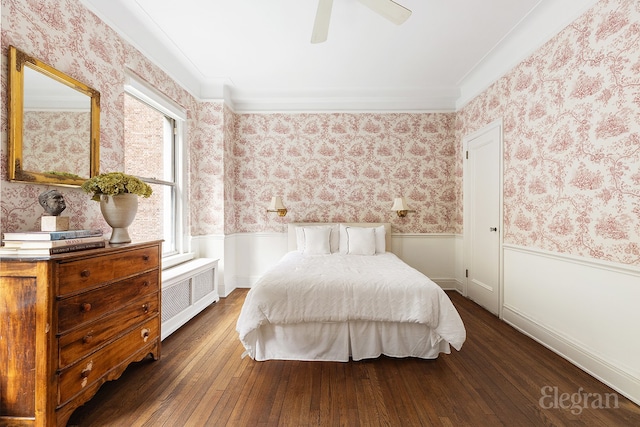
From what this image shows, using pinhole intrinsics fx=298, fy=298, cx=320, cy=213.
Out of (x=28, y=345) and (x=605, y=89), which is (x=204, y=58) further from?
(x=605, y=89)

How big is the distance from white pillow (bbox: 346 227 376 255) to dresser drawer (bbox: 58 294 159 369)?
2.33 m

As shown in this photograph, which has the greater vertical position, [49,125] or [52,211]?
[49,125]

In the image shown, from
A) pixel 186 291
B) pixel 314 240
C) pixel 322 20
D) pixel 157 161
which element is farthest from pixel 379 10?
pixel 186 291

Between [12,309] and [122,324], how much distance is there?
56cm

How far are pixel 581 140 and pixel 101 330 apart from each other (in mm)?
3400

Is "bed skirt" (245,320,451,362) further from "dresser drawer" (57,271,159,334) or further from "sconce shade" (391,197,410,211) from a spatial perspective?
"sconce shade" (391,197,410,211)

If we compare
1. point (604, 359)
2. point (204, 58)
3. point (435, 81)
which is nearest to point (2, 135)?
point (204, 58)

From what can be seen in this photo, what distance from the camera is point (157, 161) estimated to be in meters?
3.37

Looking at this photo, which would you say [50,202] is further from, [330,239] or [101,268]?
[330,239]

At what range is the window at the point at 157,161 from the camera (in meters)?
2.89

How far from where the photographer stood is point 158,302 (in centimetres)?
223

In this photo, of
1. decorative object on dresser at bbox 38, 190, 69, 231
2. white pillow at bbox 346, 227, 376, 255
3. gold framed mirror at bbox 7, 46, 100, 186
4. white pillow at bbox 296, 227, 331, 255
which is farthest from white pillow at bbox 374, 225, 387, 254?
decorative object on dresser at bbox 38, 190, 69, 231

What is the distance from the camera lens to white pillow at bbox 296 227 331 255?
385 centimetres

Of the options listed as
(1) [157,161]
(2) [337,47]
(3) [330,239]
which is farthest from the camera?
(3) [330,239]
